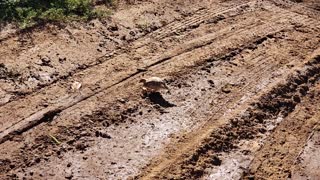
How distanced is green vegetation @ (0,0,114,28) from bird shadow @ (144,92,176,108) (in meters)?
1.83

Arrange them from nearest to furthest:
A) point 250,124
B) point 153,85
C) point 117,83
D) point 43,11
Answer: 1. point 250,124
2. point 153,85
3. point 117,83
4. point 43,11

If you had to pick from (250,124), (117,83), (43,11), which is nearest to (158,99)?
(117,83)

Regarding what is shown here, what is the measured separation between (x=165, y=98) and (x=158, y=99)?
0.28 ft

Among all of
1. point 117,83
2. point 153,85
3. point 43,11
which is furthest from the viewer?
point 43,11

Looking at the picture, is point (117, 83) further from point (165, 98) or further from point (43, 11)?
point (43, 11)

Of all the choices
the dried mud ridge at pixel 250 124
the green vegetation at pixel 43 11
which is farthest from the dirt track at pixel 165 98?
the green vegetation at pixel 43 11

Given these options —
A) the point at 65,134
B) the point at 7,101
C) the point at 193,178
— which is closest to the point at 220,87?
the point at 193,178

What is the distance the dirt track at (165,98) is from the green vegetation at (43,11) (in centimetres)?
22

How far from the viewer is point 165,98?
5.61m

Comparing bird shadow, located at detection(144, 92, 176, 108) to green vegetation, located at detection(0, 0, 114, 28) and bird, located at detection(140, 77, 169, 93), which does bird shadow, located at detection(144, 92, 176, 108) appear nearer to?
bird, located at detection(140, 77, 169, 93)

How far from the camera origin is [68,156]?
189 inches

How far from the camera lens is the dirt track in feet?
15.8

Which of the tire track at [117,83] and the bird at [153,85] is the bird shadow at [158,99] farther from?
the tire track at [117,83]

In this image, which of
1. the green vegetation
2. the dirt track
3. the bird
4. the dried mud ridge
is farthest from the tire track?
the green vegetation
